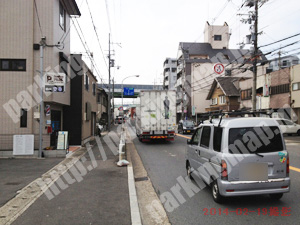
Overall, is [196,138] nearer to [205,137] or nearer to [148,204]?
[205,137]

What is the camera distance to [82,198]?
5578mm

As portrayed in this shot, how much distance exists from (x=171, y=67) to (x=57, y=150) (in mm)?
69013

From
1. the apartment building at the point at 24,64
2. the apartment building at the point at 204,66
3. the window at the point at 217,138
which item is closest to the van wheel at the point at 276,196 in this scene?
the window at the point at 217,138

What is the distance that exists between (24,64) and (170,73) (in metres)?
67.1

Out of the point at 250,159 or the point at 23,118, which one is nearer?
the point at 250,159

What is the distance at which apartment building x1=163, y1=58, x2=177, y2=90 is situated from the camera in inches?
3008

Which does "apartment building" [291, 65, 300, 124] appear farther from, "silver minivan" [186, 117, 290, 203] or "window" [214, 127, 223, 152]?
"window" [214, 127, 223, 152]

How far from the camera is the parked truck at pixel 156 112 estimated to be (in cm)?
1664

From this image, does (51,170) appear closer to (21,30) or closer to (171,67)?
(21,30)

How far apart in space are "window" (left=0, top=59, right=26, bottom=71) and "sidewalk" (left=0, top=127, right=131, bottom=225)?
483 cm

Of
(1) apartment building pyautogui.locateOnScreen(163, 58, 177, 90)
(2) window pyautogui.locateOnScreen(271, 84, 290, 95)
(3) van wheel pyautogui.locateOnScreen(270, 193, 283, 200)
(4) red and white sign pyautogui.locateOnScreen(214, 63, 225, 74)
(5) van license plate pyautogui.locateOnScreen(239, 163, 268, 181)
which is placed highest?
(1) apartment building pyautogui.locateOnScreen(163, 58, 177, 90)

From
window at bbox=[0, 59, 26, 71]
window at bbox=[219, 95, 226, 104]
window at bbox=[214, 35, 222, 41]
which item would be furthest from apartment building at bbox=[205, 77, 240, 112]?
window at bbox=[0, 59, 26, 71]

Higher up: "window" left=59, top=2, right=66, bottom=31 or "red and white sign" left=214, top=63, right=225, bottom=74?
"red and white sign" left=214, top=63, right=225, bottom=74

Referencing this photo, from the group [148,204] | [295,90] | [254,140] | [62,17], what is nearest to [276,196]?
[254,140]
